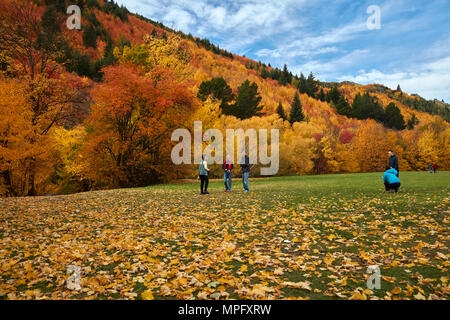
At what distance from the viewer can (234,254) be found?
558 centimetres

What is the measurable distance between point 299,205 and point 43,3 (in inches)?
6354

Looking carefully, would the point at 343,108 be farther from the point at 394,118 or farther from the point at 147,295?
the point at 147,295

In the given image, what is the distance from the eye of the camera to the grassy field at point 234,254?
398 cm

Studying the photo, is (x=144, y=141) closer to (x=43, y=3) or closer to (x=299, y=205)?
(x=299, y=205)

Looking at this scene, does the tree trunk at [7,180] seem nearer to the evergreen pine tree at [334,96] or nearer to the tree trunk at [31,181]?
the tree trunk at [31,181]

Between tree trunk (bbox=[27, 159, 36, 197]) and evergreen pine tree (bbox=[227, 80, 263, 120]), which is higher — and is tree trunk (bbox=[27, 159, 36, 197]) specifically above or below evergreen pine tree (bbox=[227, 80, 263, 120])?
below

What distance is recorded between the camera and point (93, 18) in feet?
406

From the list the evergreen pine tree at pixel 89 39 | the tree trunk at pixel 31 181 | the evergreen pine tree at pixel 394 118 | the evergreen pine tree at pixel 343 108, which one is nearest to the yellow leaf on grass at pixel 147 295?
the tree trunk at pixel 31 181

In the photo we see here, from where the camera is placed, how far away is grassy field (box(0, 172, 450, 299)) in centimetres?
398

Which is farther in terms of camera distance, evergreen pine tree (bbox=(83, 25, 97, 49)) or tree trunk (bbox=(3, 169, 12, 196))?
evergreen pine tree (bbox=(83, 25, 97, 49))

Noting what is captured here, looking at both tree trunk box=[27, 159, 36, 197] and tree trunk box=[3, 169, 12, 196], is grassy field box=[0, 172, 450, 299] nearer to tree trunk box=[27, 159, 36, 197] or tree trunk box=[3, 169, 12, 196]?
tree trunk box=[27, 159, 36, 197]

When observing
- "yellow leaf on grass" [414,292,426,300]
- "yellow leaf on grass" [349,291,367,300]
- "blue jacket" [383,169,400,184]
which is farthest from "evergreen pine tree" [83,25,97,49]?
"yellow leaf on grass" [414,292,426,300]

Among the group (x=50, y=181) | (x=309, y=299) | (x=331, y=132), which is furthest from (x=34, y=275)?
(x=331, y=132)

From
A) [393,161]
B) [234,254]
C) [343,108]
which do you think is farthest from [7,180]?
[343,108]
